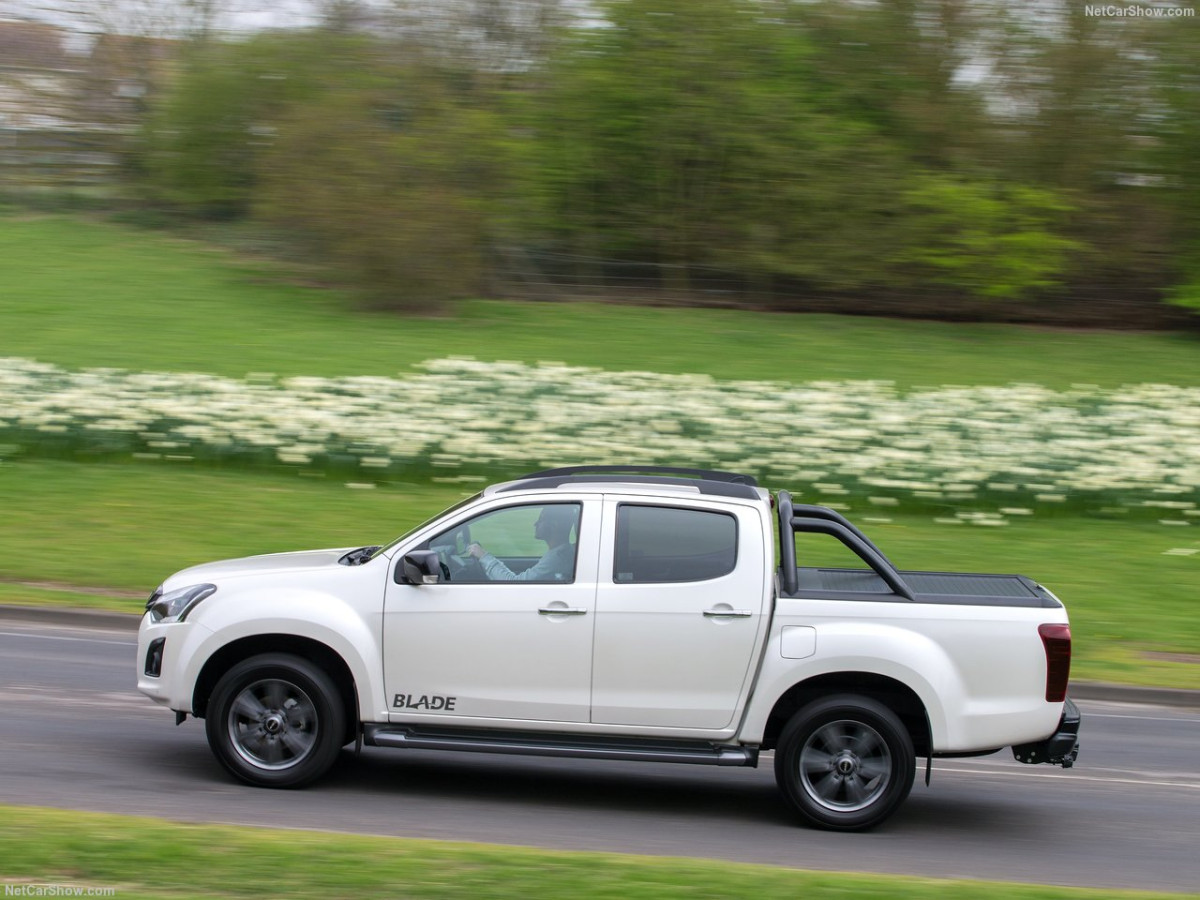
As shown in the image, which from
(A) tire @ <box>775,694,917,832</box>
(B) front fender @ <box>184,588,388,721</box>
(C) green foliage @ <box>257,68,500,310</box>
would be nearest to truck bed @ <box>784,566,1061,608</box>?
(A) tire @ <box>775,694,917,832</box>

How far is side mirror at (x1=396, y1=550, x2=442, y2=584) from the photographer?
6.97m

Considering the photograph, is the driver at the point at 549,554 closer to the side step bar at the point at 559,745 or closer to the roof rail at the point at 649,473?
the roof rail at the point at 649,473

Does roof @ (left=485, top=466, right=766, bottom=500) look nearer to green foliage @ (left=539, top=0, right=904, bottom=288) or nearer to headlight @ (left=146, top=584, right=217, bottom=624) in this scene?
headlight @ (left=146, top=584, right=217, bottom=624)

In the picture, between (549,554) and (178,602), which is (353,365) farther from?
(549,554)

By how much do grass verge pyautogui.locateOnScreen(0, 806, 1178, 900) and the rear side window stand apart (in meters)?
1.56

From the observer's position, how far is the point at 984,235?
111 ft

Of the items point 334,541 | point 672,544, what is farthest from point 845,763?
point 334,541

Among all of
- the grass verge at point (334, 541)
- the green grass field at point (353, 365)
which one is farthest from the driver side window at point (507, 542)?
the green grass field at point (353, 365)

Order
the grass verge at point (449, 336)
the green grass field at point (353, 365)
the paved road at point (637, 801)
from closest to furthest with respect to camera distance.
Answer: the paved road at point (637, 801) → the green grass field at point (353, 365) → the grass verge at point (449, 336)

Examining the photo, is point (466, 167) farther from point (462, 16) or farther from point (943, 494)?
point (943, 494)

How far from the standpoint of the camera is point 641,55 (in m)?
34.5

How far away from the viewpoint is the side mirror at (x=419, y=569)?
22.9 feet

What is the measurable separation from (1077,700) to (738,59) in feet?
86.1

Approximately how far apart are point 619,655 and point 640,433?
1125 cm
